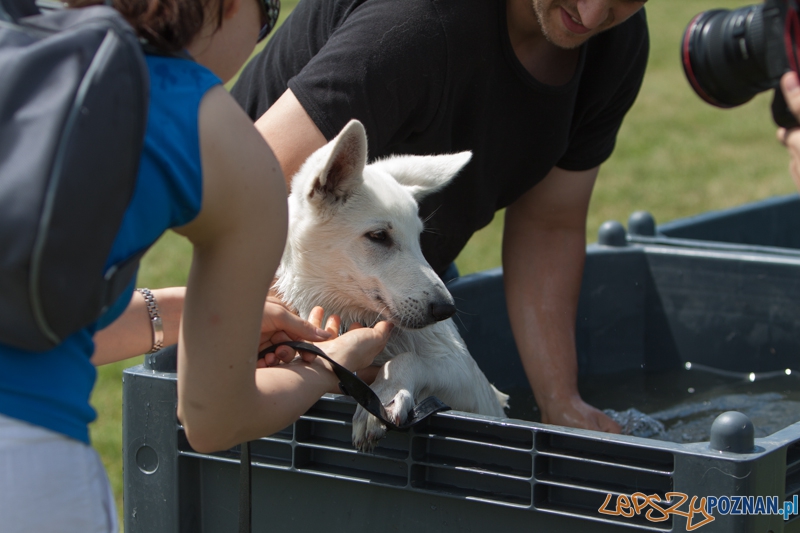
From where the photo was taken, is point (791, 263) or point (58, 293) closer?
point (58, 293)

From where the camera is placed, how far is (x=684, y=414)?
2895 millimetres

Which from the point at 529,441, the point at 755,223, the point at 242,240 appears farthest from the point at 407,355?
the point at 755,223

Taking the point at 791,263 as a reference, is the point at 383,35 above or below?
above

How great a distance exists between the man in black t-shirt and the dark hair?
0.89 m

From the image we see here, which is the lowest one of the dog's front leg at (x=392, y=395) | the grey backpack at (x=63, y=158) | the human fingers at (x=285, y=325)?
the dog's front leg at (x=392, y=395)

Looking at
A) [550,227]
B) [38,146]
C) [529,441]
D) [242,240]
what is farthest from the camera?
[550,227]

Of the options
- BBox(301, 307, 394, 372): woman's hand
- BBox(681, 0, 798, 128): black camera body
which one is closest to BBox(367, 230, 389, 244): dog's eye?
BBox(301, 307, 394, 372): woman's hand

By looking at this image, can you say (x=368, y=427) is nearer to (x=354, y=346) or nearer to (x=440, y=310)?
(x=354, y=346)

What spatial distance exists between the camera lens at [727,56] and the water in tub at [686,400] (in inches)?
40.1

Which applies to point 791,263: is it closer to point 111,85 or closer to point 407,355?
point 407,355

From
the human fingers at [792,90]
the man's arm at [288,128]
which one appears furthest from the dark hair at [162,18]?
the human fingers at [792,90]

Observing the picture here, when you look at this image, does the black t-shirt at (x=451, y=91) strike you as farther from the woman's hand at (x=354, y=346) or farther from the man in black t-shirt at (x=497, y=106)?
the woman's hand at (x=354, y=346)

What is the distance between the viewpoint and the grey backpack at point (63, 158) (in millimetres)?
923

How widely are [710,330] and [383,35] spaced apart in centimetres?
185
